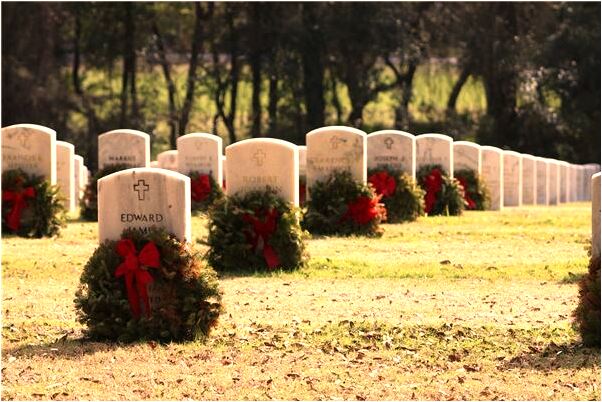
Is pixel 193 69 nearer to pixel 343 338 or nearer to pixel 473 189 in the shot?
pixel 473 189

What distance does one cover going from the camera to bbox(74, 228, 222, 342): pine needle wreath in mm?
11672

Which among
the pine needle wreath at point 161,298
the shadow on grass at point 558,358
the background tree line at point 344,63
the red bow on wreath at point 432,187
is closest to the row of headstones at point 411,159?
the red bow on wreath at point 432,187

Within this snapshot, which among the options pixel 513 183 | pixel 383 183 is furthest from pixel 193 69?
pixel 383 183

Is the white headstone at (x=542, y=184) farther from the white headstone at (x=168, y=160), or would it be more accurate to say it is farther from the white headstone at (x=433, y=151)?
the white headstone at (x=168, y=160)

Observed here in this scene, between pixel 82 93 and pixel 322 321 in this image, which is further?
pixel 82 93

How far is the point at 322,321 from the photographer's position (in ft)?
42.5

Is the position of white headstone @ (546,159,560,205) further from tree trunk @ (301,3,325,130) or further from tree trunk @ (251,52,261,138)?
tree trunk @ (251,52,261,138)

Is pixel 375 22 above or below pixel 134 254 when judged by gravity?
above

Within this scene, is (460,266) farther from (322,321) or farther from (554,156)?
(554,156)

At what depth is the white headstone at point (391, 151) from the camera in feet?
81.1

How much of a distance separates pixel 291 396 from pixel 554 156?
41.2 m

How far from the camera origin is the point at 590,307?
10945 millimetres

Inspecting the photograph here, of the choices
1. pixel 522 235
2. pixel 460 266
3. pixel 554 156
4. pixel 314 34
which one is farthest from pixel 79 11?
pixel 460 266

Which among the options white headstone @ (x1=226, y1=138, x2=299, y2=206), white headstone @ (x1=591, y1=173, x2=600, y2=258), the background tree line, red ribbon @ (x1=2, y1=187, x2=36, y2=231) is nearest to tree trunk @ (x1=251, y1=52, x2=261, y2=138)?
the background tree line
